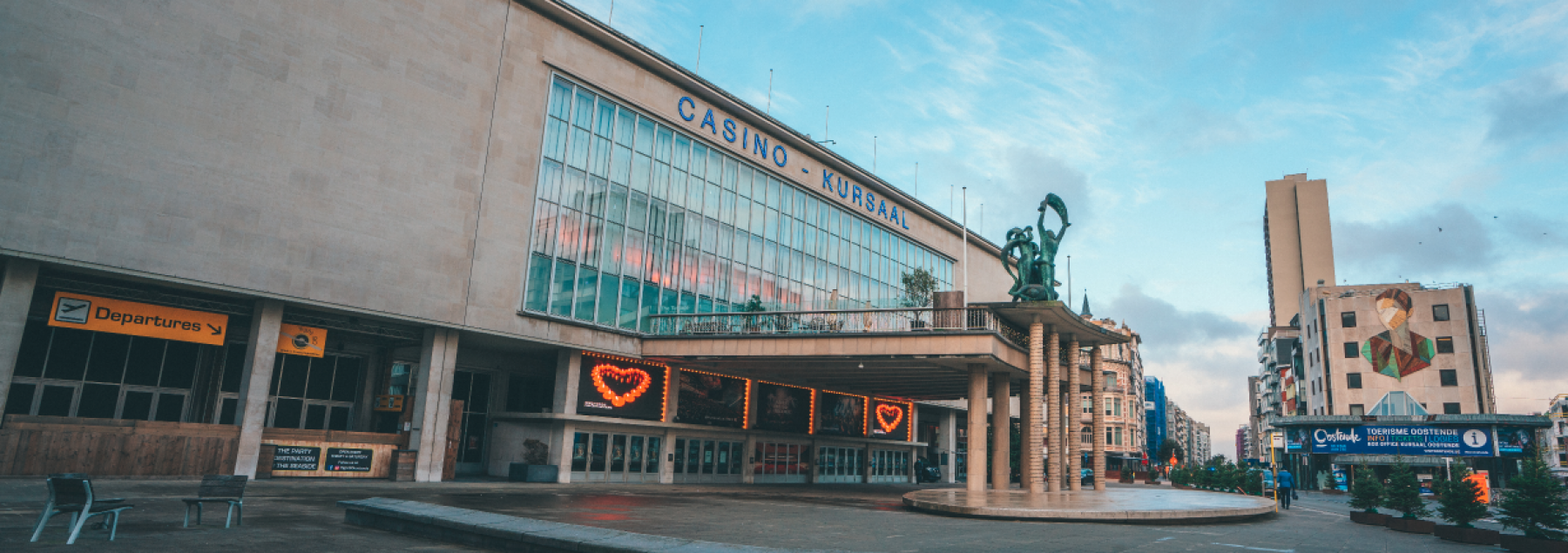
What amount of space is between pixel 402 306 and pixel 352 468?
20.8ft

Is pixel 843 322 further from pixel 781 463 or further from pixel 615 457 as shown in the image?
pixel 781 463

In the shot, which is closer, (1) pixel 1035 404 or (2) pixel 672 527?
(2) pixel 672 527

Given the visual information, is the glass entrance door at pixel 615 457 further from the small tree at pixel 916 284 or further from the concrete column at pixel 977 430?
the small tree at pixel 916 284

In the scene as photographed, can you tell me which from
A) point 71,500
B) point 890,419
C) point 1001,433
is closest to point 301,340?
point 71,500

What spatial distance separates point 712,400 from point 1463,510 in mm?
30783

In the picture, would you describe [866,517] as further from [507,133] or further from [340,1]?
[340,1]

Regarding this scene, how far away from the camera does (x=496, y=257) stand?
1351 inches

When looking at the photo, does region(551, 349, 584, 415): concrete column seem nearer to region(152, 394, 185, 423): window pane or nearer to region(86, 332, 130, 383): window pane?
region(152, 394, 185, 423): window pane

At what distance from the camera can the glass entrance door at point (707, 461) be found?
4244cm

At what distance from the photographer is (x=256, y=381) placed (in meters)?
28.5

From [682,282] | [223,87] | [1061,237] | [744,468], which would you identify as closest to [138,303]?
[223,87]

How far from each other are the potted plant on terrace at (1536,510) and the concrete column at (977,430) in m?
16.7

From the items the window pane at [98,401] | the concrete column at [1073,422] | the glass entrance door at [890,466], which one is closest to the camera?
the window pane at [98,401]

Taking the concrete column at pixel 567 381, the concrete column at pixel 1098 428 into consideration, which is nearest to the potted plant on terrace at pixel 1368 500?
the concrete column at pixel 1098 428
